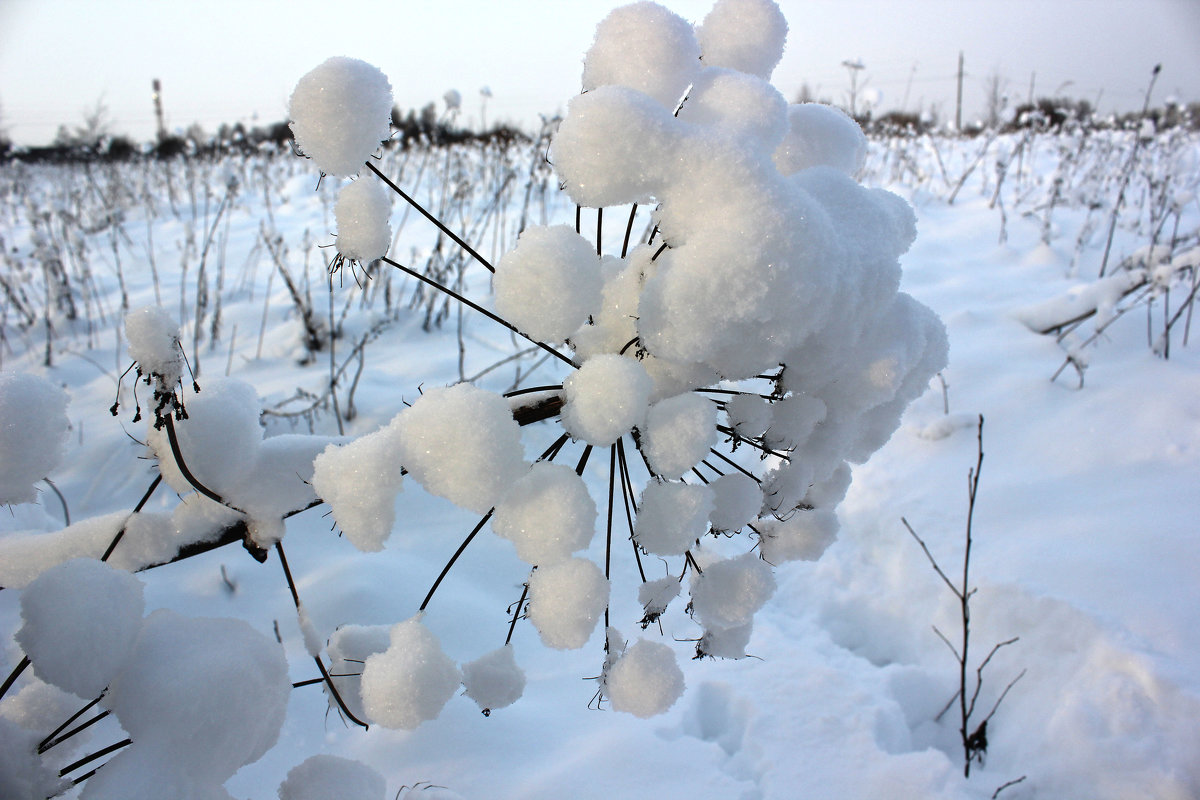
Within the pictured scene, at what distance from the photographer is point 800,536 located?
849 mm

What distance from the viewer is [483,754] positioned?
1.22 meters

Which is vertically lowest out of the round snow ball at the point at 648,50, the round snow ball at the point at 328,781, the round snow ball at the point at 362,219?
the round snow ball at the point at 328,781

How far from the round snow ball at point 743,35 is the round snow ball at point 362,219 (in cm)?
44

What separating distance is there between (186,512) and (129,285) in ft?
13.5

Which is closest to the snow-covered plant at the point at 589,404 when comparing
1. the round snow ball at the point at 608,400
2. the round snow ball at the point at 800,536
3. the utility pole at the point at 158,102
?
the round snow ball at the point at 608,400

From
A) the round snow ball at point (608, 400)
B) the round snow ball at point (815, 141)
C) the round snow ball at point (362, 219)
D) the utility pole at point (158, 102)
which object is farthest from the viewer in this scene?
the utility pole at point (158, 102)

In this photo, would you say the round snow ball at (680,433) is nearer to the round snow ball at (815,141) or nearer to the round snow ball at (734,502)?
the round snow ball at (734,502)

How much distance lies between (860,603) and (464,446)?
5.19ft

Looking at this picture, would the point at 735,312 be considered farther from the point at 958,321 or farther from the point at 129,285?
the point at 129,285

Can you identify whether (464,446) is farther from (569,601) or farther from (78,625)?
(78,625)

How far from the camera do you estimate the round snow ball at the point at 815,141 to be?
2.61 feet

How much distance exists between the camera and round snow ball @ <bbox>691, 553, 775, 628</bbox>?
2.36 feet

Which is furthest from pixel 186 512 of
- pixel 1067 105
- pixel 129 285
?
pixel 1067 105

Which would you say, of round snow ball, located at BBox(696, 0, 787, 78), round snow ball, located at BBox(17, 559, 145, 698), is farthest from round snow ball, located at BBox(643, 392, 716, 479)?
round snow ball, located at BBox(17, 559, 145, 698)
